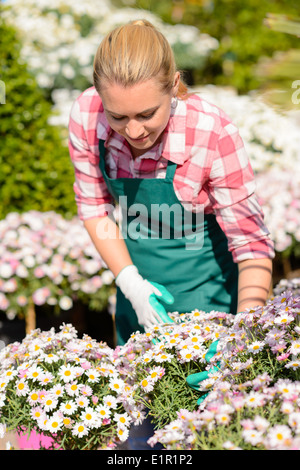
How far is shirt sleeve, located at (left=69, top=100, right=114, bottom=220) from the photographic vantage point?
1638 millimetres

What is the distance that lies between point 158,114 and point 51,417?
2.65 ft

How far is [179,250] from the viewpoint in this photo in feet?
5.42

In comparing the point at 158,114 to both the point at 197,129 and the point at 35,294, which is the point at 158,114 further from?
the point at 35,294

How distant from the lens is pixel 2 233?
2834 millimetres

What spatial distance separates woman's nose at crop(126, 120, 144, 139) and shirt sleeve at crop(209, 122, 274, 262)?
26 centimetres

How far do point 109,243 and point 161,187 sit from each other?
324mm

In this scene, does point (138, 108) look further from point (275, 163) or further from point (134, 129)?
point (275, 163)

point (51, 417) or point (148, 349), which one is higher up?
point (148, 349)

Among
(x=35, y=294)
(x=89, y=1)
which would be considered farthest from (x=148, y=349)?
(x=89, y=1)

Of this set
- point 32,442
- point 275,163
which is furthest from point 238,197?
point 275,163

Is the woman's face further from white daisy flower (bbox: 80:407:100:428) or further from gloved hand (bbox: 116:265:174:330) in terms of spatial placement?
white daisy flower (bbox: 80:407:100:428)

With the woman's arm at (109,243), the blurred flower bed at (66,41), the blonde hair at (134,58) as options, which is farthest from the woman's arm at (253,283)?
Result: the blurred flower bed at (66,41)

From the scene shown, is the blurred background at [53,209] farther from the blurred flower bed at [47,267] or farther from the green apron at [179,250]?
the green apron at [179,250]

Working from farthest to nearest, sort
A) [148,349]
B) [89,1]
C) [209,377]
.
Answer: [89,1] < [148,349] < [209,377]
